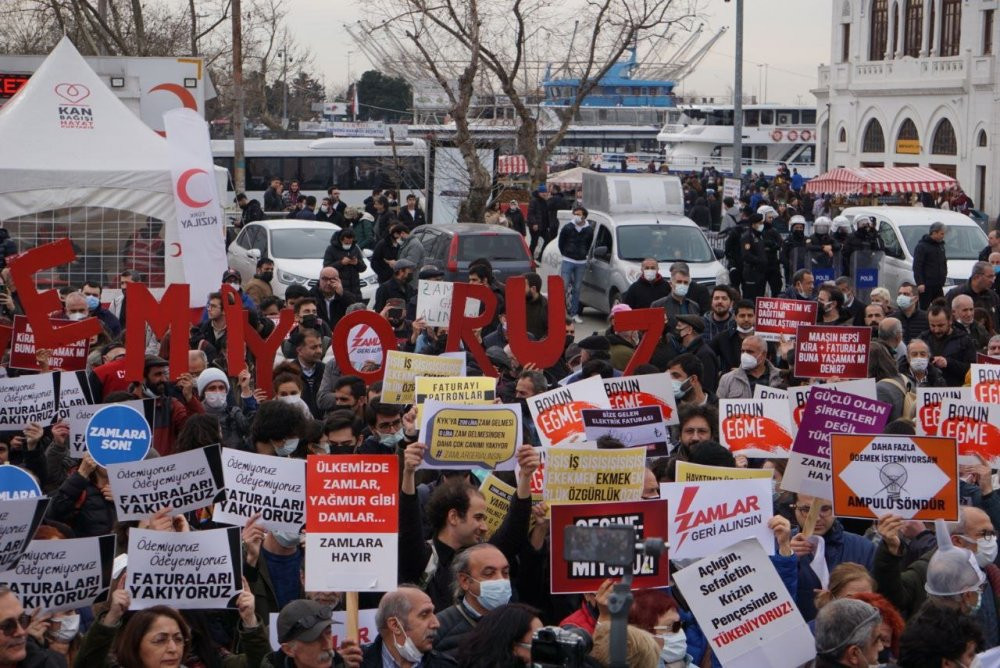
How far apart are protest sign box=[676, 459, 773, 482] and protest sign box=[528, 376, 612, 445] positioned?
144 centimetres

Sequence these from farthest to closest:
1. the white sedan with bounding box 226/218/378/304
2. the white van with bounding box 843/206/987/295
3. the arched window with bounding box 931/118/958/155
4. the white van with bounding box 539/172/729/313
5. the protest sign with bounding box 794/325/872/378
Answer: the arched window with bounding box 931/118/958/155 → the white sedan with bounding box 226/218/378/304 → the white van with bounding box 843/206/987/295 → the white van with bounding box 539/172/729/313 → the protest sign with bounding box 794/325/872/378

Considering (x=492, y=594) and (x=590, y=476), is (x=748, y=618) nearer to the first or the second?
(x=492, y=594)

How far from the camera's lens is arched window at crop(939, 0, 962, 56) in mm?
49844

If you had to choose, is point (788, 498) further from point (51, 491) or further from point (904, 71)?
point (904, 71)

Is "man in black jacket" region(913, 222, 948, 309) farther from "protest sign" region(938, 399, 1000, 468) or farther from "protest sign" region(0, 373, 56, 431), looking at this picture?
"protest sign" region(0, 373, 56, 431)

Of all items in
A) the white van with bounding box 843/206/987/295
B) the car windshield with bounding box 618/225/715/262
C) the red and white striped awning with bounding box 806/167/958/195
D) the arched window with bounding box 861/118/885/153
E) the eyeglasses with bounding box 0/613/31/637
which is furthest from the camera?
the arched window with bounding box 861/118/885/153

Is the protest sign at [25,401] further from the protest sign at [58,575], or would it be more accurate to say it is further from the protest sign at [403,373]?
the protest sign at [58,575]

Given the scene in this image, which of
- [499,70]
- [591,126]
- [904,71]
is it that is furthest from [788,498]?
[591,126]

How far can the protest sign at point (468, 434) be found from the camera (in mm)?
7484

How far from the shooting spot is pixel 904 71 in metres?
52.3

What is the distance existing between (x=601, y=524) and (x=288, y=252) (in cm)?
1619

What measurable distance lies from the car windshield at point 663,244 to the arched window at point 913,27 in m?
34.3

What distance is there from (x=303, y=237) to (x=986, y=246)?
978 cm

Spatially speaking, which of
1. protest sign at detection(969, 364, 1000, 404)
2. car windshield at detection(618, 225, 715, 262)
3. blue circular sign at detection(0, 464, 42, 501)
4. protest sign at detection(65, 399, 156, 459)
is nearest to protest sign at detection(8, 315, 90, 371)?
protest sign at detection(65, 399, 156, 459)
